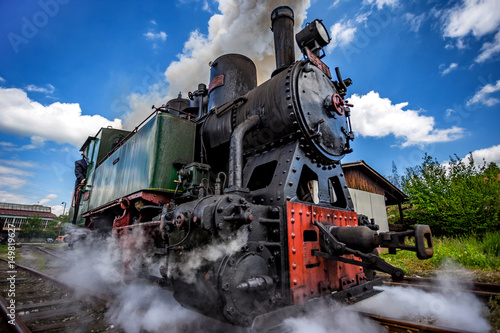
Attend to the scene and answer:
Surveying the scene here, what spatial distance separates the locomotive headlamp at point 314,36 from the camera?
12.6 feet

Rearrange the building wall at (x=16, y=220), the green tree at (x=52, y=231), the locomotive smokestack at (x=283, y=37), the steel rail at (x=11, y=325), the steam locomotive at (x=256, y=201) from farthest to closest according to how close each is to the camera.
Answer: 1. the green tree at (x=52, y=231)
2. the building wall at (x=16, y=220)
3. the locomotive smokestack at (x=283, y=37)
4. the steel rail at (x=11, y=325)
5. the steam locomotive at (x=256, y=201)

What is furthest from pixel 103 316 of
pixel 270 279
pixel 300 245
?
pixel 300 245

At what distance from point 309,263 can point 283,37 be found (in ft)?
11.0

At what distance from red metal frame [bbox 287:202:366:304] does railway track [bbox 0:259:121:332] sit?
1758mm

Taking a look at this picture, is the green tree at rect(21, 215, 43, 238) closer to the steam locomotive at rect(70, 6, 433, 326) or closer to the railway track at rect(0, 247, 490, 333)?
the railway track at rect(0, 247, 490, 333)

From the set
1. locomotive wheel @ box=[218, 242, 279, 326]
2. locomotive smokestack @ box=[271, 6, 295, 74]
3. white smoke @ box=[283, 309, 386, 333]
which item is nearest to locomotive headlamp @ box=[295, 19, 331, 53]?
locomotive smokestack @ box=[271, 6, 295, 74]

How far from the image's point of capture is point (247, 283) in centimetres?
186

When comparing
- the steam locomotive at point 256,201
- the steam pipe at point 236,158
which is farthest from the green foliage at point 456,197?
the steam pipe at point 236,158

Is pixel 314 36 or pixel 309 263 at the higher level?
pixel 314 36

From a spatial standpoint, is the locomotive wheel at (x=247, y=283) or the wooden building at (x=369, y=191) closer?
the locomotive wheel at (x=247, y=283)

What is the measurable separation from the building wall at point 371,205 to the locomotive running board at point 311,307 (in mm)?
8043

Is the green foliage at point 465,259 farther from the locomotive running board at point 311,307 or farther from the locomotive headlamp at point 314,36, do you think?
the locomotive headlamp at point 314,36

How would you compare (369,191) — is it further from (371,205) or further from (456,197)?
(456,197)

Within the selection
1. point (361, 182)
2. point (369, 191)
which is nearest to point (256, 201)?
point (361, 182)
